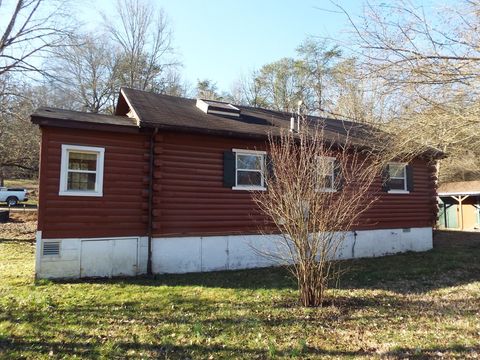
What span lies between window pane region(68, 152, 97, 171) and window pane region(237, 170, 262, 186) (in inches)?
153

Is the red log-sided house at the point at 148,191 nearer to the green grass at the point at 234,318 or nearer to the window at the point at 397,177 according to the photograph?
the green grass at the point at 234,318

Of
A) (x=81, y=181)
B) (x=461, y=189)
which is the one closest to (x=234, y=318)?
(x=81, y=181)

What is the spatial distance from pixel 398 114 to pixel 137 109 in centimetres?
646

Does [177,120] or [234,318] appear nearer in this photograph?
[234,318]

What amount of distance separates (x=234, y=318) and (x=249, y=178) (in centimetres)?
558

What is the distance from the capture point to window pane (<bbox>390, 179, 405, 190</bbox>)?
13.8 meters

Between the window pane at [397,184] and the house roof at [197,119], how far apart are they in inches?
95.8

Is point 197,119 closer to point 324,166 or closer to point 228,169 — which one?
point 228,169

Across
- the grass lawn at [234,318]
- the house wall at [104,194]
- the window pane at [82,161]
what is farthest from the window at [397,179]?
the window pane at [82,161]

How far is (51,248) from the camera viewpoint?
28.3 ft

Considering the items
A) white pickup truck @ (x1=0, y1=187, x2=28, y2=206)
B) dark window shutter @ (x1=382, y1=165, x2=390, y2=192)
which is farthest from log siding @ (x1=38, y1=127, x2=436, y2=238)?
white pickup truck @ (x1=0, y1=187, x2=28, y2=206)

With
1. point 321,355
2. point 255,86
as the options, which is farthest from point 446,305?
point 255,86

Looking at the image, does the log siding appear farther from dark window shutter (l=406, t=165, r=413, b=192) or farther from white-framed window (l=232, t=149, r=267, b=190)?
dark window shutter (l=406, t=165, r=413, b=192)

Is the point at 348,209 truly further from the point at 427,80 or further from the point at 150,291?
the point at 150,291
